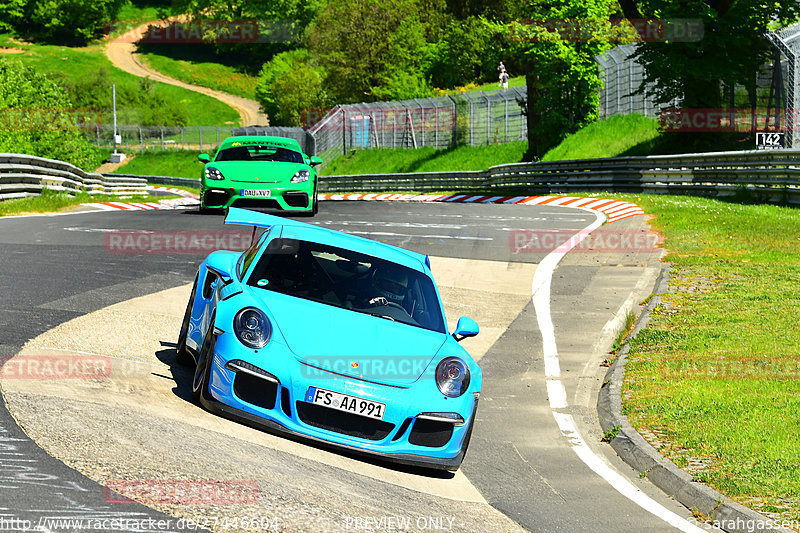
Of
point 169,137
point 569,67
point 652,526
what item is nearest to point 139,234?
point 652,526

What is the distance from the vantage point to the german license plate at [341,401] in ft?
20.9

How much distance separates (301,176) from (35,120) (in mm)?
44992

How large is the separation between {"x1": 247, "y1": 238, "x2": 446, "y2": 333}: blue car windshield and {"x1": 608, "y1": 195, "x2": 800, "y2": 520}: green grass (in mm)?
2126

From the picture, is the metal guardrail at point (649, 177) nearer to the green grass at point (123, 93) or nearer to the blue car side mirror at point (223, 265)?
the blue car side mirror at point (223, 265)

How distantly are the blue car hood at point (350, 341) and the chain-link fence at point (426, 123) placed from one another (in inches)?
1557

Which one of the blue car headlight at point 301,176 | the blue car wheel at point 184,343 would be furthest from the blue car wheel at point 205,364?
the blue car headlight at point 301,176

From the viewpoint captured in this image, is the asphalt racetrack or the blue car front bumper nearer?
the asphalt racetrack

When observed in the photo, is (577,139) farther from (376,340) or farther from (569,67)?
(376,340)

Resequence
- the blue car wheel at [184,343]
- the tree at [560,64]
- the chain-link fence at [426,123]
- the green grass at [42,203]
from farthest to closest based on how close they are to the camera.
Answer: the chain-link fence at [426,123] → the tree at [560,64] → the green grass at [42,203] → the blue car wheel at [184,343]

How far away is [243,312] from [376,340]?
93 cm

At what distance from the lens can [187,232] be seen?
703 inches

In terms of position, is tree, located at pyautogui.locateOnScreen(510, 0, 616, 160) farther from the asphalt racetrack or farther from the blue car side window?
the blue car side window

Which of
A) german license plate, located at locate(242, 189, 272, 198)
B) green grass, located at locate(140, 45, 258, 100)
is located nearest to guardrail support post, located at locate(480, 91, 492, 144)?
Result: german license plate, located at locate(242, 189, 272, 198)

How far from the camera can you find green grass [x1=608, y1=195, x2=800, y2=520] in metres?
6.84
